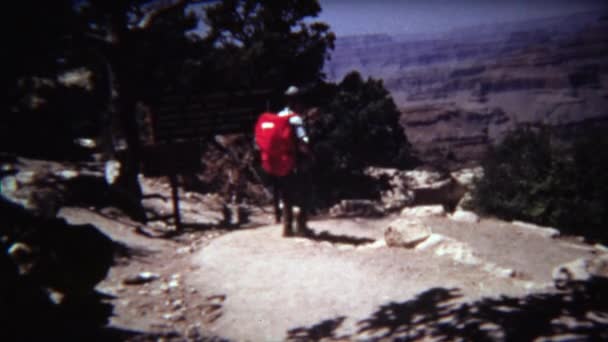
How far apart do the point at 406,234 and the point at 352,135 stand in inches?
233

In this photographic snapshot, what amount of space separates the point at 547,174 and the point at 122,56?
9684mm

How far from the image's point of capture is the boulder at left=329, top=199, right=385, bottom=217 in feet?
35.4

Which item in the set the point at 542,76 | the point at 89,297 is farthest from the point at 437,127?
the point at 89,297

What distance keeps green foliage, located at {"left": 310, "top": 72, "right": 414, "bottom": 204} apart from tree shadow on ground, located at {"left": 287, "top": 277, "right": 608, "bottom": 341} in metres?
7.41

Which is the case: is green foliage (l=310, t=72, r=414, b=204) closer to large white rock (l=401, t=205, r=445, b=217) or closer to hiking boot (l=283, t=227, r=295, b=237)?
large white rock (l=401, t=205, r=445, b=217)

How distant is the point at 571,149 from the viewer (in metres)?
11.5

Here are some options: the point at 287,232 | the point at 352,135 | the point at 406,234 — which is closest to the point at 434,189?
the point at 352,135

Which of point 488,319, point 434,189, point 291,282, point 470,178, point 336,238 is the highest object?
point 488,319

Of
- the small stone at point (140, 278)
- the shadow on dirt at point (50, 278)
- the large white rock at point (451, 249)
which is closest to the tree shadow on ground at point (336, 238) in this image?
the large white rock at point (451, 249)

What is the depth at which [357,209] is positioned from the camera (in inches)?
436

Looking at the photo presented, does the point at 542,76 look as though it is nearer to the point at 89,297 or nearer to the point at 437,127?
the point at 437,127

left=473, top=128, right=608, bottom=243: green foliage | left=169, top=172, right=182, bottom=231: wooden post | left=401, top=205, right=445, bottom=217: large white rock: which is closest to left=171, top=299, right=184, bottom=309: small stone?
left=169, top=172, right=182, bottom=231: wooden post

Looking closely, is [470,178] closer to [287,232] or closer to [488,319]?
[287,232]

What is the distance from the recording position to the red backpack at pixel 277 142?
6113 mm
